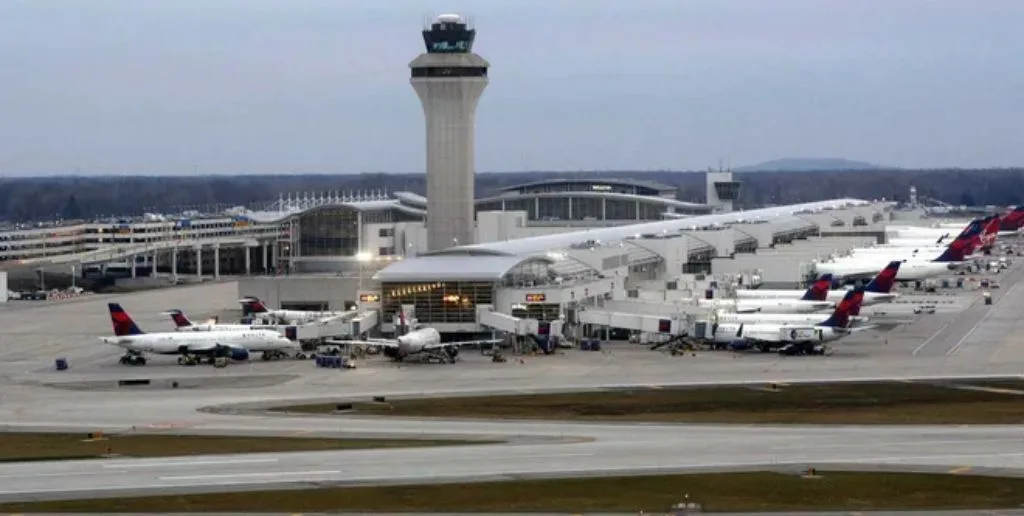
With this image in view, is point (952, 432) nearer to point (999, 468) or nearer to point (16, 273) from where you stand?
point (999, 468)

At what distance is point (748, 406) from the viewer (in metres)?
85.0

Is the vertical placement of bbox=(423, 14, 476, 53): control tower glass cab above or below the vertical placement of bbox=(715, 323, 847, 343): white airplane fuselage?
above

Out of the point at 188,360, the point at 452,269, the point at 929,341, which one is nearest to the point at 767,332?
the point at 929,341

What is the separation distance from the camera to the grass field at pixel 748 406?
3172 inches

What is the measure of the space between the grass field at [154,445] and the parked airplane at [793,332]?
44106mm

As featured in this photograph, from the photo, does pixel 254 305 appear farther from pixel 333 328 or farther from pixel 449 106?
pixel 449 106

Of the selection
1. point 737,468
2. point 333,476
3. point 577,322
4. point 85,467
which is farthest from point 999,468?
point 577,322

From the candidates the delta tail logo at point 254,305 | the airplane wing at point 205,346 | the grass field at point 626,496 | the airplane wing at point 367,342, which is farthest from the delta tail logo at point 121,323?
the grass field at point 626,496

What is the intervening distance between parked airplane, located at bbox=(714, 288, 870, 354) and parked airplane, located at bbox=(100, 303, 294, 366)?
2815cm

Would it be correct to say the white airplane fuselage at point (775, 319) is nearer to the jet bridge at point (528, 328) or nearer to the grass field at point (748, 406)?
the jet bridge at point (528, 328)

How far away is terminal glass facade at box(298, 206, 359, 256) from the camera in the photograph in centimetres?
18388

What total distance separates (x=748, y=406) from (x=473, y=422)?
13670 millimetres

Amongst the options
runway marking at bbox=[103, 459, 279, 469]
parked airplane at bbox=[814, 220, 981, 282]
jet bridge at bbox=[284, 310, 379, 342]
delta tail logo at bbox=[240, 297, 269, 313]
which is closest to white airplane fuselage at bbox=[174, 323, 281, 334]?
jet bridge at bbox=[284, 310, 379, 342]

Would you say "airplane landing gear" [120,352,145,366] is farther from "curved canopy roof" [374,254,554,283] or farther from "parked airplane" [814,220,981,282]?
"parked airplane" [814,220,981,282]
